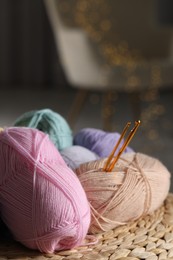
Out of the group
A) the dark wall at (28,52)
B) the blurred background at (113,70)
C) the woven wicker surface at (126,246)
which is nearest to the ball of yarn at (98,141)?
the woven wicker surface at (126,246)

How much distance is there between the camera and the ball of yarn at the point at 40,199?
2.81 ft

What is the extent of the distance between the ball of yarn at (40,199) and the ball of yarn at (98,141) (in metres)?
0.23

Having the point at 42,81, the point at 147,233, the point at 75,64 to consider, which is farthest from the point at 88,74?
the point at 147,233

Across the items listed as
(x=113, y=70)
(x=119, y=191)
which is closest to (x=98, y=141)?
(x=119, y=191)

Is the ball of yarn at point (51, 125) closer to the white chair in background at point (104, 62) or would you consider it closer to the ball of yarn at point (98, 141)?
the ball of yarn at point (98, 141)

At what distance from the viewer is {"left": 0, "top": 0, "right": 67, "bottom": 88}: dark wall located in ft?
14.1

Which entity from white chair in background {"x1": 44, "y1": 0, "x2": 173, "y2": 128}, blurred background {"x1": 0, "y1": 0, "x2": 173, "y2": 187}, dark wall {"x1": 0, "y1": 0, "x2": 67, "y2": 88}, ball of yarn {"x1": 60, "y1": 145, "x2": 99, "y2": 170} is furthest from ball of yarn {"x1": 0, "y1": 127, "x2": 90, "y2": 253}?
dark wall {"x1": 0, "y1": 0, "x2": 67, "y2": 88}

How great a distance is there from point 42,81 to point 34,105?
742 mm

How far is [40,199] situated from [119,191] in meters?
0.14

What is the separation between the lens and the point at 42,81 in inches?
171

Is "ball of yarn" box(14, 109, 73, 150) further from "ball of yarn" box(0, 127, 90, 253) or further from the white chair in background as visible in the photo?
the white chair in background

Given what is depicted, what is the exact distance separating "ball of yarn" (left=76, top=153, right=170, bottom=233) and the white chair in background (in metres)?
1.77

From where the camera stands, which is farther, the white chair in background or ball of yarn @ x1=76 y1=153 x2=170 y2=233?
the white chair in background

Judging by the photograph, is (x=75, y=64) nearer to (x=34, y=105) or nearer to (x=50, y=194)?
(x=34, y=105)
